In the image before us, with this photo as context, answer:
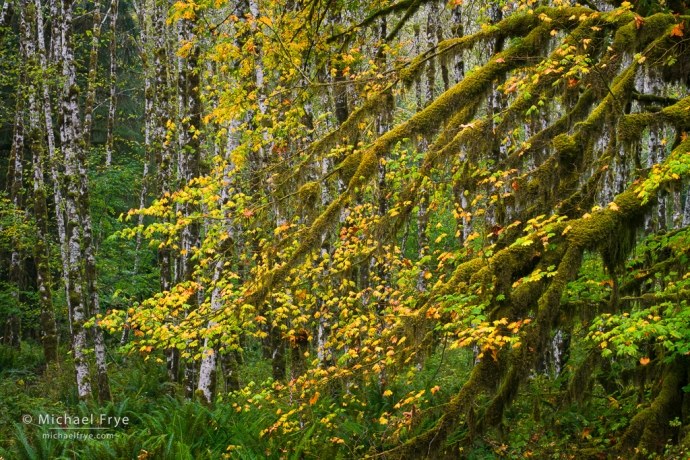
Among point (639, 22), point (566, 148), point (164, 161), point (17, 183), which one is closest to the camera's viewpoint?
point (566, 148)

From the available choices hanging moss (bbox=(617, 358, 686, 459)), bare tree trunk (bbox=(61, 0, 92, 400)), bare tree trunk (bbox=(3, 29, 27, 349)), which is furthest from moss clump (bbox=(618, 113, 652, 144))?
bare tree trunk (bbox=(3, 29, 27, 349))

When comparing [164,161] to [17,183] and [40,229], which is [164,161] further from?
[17,183]

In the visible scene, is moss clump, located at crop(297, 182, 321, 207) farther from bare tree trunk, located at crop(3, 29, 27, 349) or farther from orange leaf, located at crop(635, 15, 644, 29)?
bare tree trunk, located at crop(3, 29, 27, 349)

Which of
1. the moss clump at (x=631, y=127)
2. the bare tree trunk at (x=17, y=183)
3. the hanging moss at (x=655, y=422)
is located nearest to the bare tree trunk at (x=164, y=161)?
the bare tree trunk at (x=17, y=183)

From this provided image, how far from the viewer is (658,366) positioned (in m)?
6.70

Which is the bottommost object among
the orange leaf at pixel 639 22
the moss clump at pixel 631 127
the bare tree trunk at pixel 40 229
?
the bare tree trunk at pixel 40 229

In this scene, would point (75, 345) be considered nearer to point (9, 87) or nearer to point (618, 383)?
point (618, 383)

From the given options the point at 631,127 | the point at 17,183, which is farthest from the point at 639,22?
the point at 17,183

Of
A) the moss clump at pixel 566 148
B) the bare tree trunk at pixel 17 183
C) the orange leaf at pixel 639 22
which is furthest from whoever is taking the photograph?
the bare tree trunk at pixel 17 183

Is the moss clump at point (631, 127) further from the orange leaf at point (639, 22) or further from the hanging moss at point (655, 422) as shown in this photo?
the hanging moss at point (655, 422)

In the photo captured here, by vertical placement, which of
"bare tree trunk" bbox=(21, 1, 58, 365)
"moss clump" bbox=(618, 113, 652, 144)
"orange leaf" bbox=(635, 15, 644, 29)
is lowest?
"bare tree trunk" bbox=(21, 1, 58, 365)

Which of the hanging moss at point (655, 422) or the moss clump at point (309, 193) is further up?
the moss clump at point (309, 193)

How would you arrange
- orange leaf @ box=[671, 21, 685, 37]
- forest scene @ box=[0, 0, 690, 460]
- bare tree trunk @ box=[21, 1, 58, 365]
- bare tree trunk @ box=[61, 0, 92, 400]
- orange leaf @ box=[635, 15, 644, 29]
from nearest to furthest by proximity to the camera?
forest scene @ box=[0, 0, 690, 460], orange leaf @ box=[671, 21, 685, 37], orange leaf @ box=[635, 15, 644, 29], bare tree trunk @ box=[61, 0, 92, 400], bare tree trunk @ box=[21, 1, 58, 365]

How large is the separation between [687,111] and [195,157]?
8.34 meters
